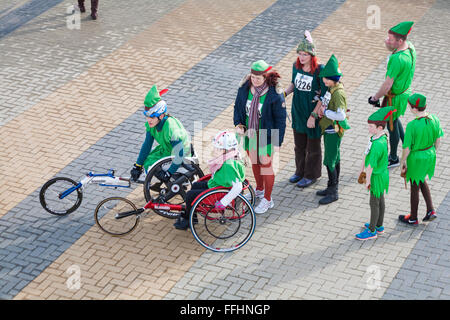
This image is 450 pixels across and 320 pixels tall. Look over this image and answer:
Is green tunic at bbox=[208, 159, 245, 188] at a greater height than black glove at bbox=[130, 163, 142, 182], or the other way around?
green tunic at bbox=[208, 159, 245, 188]

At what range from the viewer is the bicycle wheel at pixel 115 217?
27.5 ft

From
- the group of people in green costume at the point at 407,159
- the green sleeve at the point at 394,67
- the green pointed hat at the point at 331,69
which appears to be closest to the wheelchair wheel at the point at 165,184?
the green pointed hat at the point at 331,69

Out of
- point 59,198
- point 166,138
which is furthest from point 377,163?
point 59,198

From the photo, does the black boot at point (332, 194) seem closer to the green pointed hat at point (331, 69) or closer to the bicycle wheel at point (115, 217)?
the green pointed hat at point (331, 69)

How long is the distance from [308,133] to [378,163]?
133 cm

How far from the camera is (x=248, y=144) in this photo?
865 centimetres

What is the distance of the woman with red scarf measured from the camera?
8.27m

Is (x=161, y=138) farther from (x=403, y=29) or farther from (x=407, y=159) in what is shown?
(x=403, y=29)

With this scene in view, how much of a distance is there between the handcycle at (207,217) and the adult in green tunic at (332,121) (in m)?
1.04

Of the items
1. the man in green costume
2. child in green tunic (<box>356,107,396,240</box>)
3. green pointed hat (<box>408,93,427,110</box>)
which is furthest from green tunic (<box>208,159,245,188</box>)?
green pointed hat (<box>408,93,427,110</box>)

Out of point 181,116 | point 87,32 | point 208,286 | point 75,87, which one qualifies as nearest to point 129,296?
point 208,286

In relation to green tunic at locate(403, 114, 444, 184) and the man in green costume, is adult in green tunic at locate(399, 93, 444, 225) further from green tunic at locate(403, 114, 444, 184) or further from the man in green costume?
the man in green costume

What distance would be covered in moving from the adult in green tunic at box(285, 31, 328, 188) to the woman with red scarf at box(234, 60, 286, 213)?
38cm
